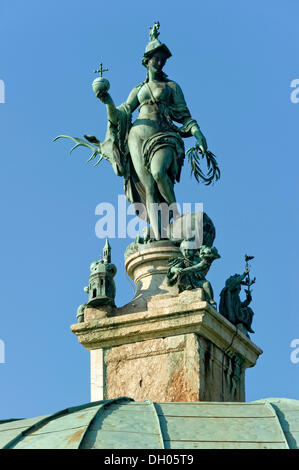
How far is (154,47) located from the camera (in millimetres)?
52156

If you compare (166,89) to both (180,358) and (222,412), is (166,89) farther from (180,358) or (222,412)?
(222,412)

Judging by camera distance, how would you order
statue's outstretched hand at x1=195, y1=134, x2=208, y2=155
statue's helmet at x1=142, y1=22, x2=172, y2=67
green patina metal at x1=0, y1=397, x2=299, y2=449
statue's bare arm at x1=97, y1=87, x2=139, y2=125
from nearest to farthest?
green patina metal at x1=0, y1=397, x2=299, y2=449, statue's bare arm at x1=97, y1=87, x2=139, y2=125, statue's outstretched hand at x1=195, y1=134, x2=208, y2=155, statue's helmet at x1=142, y1=22, x2=172, y2=67

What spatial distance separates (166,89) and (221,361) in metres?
7.63

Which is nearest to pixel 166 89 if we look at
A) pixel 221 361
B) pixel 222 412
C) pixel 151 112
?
pixel 151 112

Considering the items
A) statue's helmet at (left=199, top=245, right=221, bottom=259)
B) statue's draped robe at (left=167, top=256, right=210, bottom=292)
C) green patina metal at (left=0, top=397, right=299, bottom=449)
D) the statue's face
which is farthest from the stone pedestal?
the statue's face

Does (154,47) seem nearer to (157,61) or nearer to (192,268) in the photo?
(157,61)

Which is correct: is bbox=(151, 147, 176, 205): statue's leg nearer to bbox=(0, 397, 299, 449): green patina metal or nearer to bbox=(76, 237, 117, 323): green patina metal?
bbox=(76, 237, 117, 323): green patina metal

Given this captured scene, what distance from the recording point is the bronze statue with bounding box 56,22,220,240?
Result: 167 feet

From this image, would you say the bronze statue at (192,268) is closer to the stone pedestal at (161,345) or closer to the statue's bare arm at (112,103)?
the stone pedestal at (161,345)

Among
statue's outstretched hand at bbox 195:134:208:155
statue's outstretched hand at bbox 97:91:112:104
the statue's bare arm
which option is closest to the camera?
statue's outstretched hand at bbox 97:91:112:104

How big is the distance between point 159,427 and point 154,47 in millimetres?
13555

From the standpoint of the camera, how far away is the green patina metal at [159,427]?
4128 centimetres

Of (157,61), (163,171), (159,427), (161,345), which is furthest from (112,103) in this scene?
(159,427)

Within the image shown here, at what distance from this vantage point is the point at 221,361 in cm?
4919
